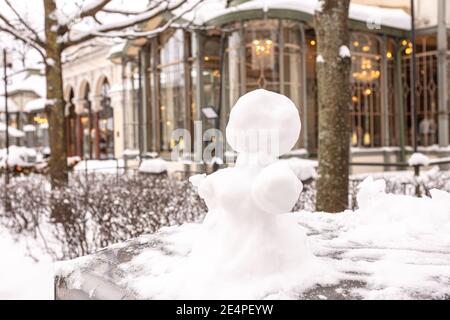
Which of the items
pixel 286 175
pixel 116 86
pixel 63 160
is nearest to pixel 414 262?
pixel 286 175

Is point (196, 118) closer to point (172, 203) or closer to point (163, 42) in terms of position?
point (163, 42)

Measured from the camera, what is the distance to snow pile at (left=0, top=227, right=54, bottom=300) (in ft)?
16.7

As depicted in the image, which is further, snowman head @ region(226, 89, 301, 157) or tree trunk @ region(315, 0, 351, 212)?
tree trunk @ region(315, 0, 351, 212)

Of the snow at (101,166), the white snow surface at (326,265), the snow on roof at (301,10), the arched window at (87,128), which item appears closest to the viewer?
the white snow surface at (326,265)

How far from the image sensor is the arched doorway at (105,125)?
26406 mm

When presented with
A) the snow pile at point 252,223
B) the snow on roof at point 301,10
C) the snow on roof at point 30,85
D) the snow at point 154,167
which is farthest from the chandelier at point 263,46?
the snow on roof at point 30,85

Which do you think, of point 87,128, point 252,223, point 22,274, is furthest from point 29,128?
point 252,223

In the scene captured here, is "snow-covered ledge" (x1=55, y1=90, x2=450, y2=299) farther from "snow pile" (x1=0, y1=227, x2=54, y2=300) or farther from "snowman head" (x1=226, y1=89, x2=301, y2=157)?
"snow pile" (x1=0, y1=227, x2=54, y2=300)

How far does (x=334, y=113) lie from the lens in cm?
586

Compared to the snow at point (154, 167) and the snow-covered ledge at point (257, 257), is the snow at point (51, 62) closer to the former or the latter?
the snow at point (154, 167)

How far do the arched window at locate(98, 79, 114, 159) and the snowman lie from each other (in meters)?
24.6

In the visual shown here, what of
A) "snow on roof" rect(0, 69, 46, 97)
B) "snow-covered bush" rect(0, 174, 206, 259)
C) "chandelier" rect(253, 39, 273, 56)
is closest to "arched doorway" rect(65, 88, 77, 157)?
"snow on roof" rect(0, 69, 46, 97)

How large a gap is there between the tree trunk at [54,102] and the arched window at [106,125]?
17132 mm

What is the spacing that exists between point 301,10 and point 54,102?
7547mm
